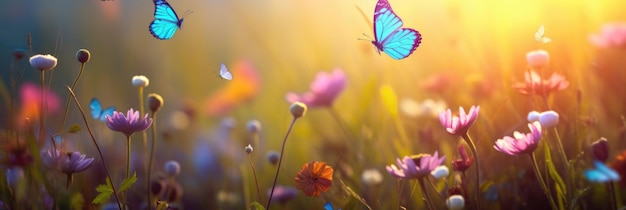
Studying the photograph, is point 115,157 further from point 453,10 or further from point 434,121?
point 453,10

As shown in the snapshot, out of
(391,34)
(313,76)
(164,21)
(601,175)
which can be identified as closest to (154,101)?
(164,21)

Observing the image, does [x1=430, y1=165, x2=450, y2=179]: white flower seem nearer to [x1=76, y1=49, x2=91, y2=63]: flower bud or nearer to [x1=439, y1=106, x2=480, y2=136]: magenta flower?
[x1=439, y1=106, x2=480, y2=136]: magenta flower

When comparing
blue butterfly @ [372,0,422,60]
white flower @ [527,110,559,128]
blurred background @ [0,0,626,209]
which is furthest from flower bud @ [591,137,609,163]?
blue butterfly @ [372,0,422,60]

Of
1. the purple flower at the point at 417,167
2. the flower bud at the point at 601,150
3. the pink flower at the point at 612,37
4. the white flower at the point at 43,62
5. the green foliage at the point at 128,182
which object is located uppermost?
the pink flower at the point at 612,37

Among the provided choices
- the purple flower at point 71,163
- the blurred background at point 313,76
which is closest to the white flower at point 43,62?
Answer: the blurred background at point 313,76

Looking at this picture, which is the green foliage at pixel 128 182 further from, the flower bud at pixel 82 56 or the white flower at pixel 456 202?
the white flower at pixel 456 202

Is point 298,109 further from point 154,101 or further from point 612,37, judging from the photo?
point 612,37
